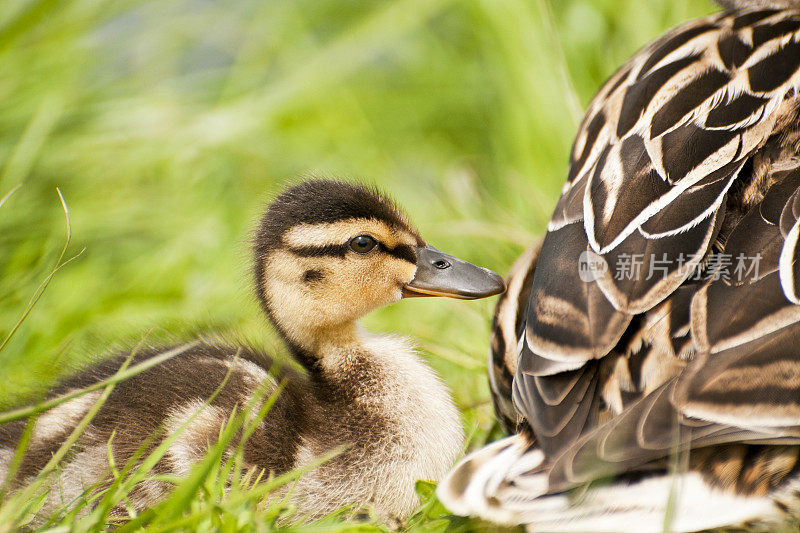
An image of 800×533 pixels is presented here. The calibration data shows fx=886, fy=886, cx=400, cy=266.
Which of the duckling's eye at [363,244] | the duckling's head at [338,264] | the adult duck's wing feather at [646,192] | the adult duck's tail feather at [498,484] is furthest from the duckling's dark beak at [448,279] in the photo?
the adult duck's tail feather at [498,484]

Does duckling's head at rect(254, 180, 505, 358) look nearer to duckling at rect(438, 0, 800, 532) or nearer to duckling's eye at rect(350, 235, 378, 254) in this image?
duckling's eye at rect(350, 235, 378, 254)

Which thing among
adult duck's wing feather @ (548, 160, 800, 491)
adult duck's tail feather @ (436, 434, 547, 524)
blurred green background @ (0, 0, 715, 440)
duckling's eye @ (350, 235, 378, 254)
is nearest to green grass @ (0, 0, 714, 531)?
blurred green background @ (0, 0, 715, 440)

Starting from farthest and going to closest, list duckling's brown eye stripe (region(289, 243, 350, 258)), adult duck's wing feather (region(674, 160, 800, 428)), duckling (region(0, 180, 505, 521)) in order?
duckling's brown eye stripe (region(289, 243, 350, 258)), duckling (region(0, 180, 505, 521)), adult duck's wing feather (region(674, 160, 800, 428))

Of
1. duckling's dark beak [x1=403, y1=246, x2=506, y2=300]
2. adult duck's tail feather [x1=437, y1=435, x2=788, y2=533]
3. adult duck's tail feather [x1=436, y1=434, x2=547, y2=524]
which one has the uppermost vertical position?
duckling's dark beak [x1=403, y1=246, x2=506, y2=300]

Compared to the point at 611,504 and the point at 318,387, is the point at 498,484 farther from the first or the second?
the point at 318,387

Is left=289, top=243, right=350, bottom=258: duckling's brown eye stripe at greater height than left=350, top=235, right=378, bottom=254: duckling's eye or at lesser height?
greater

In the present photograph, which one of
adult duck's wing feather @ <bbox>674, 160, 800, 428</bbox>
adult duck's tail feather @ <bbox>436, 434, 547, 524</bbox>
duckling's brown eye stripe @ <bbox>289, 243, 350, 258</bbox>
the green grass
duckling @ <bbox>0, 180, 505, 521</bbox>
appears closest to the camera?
adult duck's wing feather @ <bbox>674, 160, 800, 428</bbox>

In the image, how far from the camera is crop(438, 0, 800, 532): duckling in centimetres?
139

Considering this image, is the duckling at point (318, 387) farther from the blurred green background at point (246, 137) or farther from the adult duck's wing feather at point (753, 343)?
the adult duck's wing feather at point (753, 343)

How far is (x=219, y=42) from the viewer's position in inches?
173

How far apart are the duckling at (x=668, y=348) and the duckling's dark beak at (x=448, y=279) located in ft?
1.28

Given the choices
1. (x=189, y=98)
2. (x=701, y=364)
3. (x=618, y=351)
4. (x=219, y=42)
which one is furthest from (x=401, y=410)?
(x=219, y=42)

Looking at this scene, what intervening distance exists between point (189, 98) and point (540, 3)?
160 centimetres

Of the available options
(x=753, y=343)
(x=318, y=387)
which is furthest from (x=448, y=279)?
(x=753, y=343)
